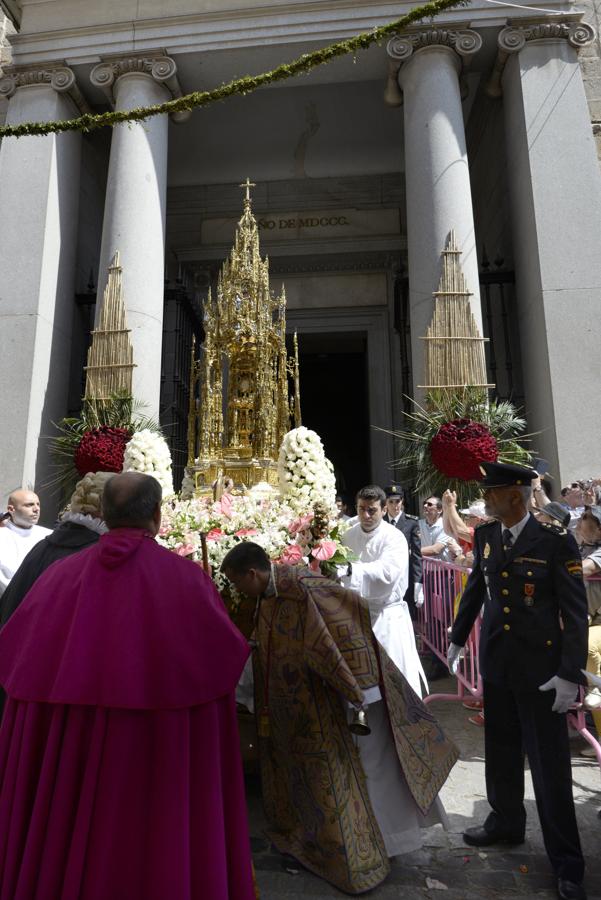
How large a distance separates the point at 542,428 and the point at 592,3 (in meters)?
6.97

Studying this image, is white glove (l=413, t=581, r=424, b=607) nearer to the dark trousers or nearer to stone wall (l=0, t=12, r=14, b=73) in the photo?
the dark trousers

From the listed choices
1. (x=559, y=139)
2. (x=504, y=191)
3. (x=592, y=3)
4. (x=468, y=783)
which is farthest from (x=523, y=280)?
(x=468, y=783)

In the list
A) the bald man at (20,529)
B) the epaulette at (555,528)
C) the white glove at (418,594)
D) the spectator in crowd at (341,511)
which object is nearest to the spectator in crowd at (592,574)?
the epaulette at (555,528)

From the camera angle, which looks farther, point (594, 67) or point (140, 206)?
point (594, 67)

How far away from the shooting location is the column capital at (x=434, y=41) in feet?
27.2

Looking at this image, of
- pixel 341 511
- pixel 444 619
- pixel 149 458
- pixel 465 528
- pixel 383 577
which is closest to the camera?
pixel 383 577

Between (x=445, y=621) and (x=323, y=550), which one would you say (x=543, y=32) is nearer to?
(x=445, y=621)

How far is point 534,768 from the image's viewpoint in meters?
2.78

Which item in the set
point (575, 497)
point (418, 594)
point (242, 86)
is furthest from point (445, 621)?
point (242, 86)

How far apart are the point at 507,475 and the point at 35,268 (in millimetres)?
7780

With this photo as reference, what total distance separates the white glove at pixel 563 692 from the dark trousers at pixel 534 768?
0.10m

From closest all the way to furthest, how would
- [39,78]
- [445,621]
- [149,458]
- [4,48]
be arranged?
[149,458] → [445,621] → [39,78] → [4,48]

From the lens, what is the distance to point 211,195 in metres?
12.7

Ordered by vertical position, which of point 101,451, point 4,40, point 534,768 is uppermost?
point 4,40
